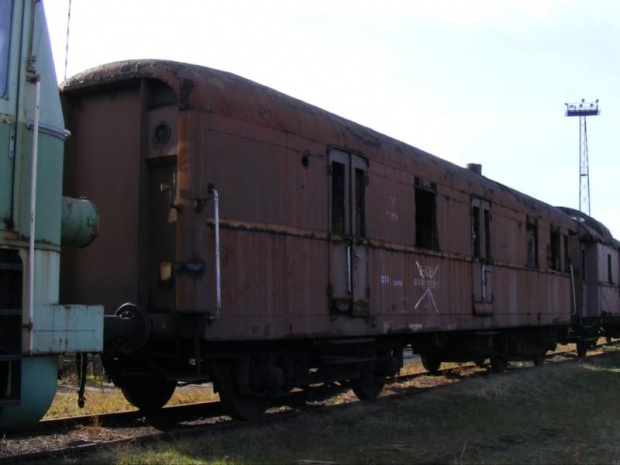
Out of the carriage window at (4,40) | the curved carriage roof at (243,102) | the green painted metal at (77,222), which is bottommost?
the green painted metal at (77,222)

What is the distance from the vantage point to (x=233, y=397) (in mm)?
7422

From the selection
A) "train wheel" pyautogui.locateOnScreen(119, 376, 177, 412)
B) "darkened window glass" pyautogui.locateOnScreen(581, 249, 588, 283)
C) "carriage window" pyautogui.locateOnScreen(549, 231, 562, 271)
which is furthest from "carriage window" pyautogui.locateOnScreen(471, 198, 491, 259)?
"darkened window glass" pyautogui.locateOnScreen(581, 249, 588, 283)

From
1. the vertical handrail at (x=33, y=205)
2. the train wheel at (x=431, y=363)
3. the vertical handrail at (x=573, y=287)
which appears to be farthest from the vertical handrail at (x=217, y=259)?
the vertical handrail at (x=573, y=287)

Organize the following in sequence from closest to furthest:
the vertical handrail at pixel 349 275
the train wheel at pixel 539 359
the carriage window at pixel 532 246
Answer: the vertical handrail at pixel 349 275 → the carriage window at pixel 532 246 → the train wheel at pixel 539 359

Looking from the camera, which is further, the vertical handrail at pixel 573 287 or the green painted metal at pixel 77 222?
the vertical handrail at pixel 573 287

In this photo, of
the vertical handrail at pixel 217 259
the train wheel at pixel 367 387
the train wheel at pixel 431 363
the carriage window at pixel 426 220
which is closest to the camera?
the vertical handrail at pixel 217 259

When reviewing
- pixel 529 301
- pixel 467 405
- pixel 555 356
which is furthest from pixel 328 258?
pixel 555 356

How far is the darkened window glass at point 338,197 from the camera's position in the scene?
28.4ft

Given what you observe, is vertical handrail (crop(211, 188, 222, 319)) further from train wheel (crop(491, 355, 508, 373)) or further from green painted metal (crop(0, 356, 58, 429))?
train wheel (crop(491, 355, 508, 373))

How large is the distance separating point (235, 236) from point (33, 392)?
274 centimetres

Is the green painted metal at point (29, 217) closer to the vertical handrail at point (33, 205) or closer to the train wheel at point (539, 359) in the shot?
the vertical handrail at point (33, 205)

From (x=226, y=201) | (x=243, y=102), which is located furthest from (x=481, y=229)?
(x=226, y=201)

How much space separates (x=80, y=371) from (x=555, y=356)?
15.8 meters

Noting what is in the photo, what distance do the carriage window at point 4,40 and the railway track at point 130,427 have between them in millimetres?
3015
